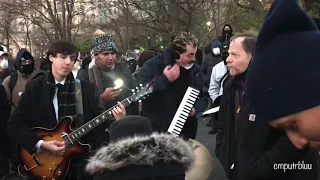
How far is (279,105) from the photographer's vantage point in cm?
125

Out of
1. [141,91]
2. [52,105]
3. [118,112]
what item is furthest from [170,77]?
[52,105]

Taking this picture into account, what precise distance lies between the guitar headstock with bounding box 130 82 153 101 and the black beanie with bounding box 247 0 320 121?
11.7 feet

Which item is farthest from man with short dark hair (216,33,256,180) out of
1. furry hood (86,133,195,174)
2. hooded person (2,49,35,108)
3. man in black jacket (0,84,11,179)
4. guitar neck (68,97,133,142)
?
hooded person (2,49,35,108)

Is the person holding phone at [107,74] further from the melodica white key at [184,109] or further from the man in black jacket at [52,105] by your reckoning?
the man in black jacket at [52,105]

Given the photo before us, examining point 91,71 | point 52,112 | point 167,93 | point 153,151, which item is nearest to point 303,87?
point 153,151

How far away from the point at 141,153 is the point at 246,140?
3.55 ft

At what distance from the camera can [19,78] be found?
7316 mm

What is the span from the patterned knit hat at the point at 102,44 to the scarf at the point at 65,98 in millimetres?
1254

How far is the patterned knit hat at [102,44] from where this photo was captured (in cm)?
524

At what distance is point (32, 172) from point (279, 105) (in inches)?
128

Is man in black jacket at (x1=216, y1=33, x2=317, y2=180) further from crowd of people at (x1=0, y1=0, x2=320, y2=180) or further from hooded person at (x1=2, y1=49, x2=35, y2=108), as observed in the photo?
hooded person at (x1=2, y1=49, x2=35, y2=108)

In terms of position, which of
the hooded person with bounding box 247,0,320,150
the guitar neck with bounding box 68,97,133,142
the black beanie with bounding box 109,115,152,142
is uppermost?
the hooded person with bounding box 247,0,320,150

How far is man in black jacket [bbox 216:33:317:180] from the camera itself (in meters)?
2.78

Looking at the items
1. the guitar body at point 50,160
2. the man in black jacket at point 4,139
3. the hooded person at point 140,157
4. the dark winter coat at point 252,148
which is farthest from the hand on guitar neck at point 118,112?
the man in black jacket at point 4,139
